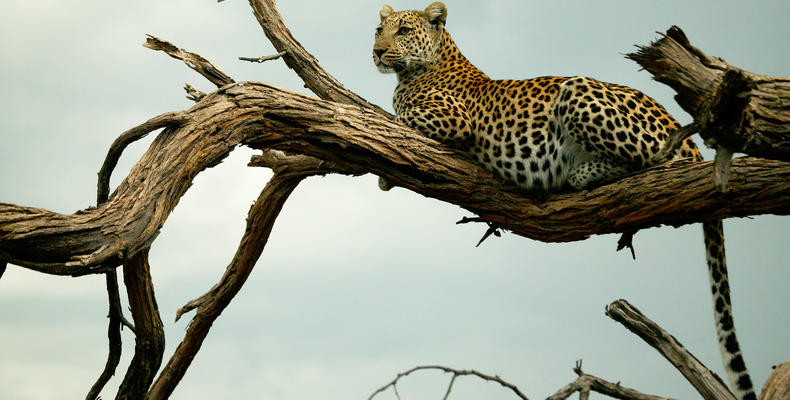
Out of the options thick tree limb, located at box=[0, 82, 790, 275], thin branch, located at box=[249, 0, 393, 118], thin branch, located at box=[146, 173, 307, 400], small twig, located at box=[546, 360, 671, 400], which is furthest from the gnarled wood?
thin branch, located at box=[146, 173, 307, 400]

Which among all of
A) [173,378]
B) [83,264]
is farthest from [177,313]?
Result: [83,264]

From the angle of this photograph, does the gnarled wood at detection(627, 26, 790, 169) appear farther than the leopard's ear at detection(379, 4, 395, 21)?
No

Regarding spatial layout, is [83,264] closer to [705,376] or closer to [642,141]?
[642,141]

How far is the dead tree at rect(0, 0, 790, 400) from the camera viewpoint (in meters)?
5.10

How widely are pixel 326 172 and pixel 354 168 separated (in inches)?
37.1

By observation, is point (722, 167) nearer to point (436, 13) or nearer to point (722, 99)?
point (722, 99)

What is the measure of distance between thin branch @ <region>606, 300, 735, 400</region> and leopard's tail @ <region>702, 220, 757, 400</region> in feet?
1.01

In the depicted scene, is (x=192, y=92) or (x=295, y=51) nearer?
(x=192, y=92)

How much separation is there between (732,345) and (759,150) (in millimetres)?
1893

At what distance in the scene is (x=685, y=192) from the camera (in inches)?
249

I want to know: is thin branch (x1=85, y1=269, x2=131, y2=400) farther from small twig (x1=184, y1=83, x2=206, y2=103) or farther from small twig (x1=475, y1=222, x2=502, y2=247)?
small twig (x1=475, y1=222, x2=502, y2=247)

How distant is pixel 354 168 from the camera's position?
7062 mm

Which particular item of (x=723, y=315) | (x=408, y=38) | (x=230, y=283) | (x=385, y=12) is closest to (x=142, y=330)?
(x=230, y=283)

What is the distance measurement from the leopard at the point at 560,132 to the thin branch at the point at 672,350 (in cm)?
34
